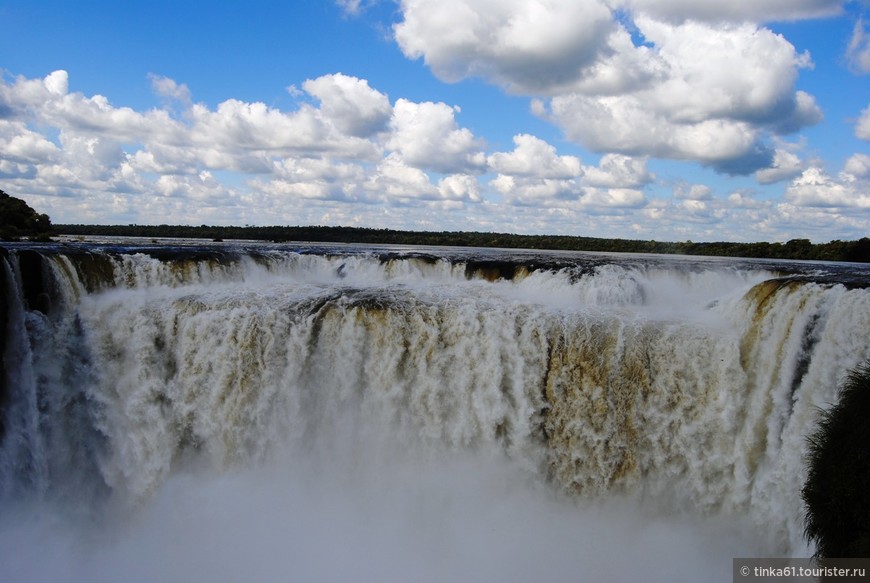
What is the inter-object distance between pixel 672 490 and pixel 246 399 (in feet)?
27.8

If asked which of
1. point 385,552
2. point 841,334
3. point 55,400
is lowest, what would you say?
point 385,552

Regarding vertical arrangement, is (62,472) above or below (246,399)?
below

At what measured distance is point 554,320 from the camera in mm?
12930

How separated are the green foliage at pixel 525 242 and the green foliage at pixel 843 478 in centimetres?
2891

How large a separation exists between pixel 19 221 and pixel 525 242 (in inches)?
1434

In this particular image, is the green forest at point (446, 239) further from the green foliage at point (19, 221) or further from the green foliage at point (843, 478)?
the green foliage at point (843, 478)

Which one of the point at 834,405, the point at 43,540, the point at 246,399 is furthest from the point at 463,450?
the point at 43,540

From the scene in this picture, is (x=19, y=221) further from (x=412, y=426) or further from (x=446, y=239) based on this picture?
(x=446, y=239)

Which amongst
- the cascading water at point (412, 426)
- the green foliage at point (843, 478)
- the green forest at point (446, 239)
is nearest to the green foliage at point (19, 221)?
the green forest at point (446, 239)

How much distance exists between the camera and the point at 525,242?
52938 mm

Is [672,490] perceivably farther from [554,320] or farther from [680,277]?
[680,277]

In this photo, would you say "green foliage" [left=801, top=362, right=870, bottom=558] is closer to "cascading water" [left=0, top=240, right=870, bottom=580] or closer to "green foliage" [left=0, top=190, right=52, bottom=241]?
"cascading water" [left=0, top=240, right=870, bottom=580]

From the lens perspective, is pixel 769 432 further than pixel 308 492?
No

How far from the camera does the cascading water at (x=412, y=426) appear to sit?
10.6m
